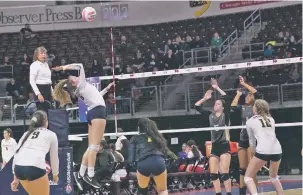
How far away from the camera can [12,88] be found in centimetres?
2050

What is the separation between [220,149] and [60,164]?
272 centimetres

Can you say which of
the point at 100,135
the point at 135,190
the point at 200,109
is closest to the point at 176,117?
the point at 135,190

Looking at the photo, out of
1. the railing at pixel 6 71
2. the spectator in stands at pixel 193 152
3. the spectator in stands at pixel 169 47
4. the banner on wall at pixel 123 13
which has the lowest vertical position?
the spectator in stands at pixel 193 152

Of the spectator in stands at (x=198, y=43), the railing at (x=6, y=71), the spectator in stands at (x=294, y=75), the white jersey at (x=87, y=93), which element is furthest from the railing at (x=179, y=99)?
the white jersey at (x=87, y=93)

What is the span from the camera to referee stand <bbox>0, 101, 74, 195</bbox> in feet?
36.0

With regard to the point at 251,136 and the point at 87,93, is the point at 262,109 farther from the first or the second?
the point at 87,93

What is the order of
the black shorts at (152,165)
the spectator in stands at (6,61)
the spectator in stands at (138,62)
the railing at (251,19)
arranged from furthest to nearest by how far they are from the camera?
the railing at (251,19)
the spectator in stands at (138,62)
the spectator in stands at (6,61)
the black shorts at (152,165)

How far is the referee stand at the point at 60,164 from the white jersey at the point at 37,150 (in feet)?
6.44

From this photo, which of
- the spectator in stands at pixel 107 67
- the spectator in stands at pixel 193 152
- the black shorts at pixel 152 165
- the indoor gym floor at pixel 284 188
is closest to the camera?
the black shorts at pixel 152 165

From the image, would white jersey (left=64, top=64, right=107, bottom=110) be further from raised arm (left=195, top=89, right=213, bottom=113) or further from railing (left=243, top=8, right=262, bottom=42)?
railing (left=243, top=8, right=262, bottom=42)

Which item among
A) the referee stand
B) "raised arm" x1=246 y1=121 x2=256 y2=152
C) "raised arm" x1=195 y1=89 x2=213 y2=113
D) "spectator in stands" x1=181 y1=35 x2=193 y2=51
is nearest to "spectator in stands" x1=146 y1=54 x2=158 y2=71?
"spectator in stands" x1=181 y1=35 x2=193 y2=51

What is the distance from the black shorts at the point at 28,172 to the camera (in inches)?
344

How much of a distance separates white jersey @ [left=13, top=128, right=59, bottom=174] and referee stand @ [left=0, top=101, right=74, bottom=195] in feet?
6.44

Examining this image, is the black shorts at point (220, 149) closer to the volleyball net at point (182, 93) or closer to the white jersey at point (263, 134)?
the white jersey at point (263, 134)
